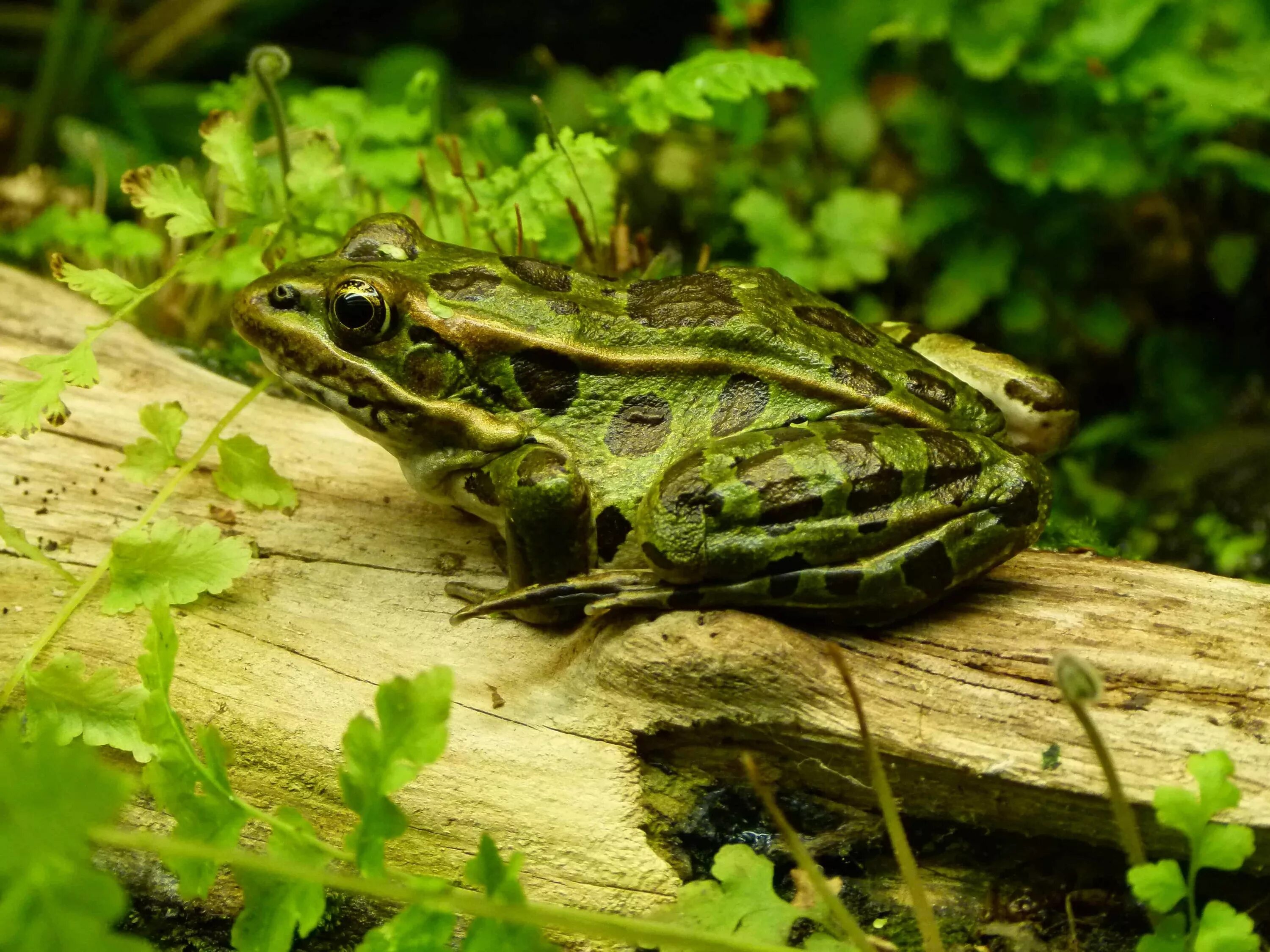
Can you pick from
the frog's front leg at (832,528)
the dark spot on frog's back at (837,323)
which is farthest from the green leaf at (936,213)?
the frog's front leg at (832,528)

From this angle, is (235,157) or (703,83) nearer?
(235,157)

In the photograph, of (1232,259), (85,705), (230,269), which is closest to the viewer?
(85,705)

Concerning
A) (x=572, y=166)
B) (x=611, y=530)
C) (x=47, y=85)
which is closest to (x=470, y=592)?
(x=611, y=530)

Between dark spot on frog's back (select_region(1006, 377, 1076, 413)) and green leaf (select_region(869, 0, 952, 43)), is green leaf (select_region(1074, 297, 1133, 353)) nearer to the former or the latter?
green leaf (select_region(869, 0, 952, 43))

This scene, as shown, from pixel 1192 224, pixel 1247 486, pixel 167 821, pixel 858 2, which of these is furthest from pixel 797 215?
pixel 167 821

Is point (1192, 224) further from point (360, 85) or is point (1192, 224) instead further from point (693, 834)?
point (360, 85)

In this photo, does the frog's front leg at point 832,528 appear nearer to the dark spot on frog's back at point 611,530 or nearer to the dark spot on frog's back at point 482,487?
the dark spot on frog's back at point 611,530

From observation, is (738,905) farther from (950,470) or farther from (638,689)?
(950,470)

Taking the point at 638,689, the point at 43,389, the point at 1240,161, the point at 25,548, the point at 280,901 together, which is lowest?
the point at 280,901
